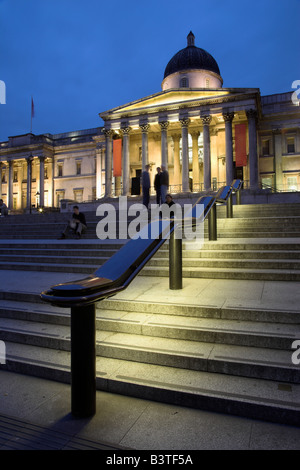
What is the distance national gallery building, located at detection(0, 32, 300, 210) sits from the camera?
3017 centimetres

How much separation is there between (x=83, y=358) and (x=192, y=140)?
3595cm

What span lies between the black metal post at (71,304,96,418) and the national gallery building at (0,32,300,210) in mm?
28024

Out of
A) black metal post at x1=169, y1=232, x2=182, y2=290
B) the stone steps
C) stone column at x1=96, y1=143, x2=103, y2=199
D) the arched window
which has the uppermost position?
the arched window

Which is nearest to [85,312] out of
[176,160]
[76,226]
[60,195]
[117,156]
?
[76,226]

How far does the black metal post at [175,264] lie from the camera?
16.8 ft

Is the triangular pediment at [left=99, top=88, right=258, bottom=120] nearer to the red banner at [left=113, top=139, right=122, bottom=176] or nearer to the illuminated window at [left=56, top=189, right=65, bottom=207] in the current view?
the red banner at [left=113, top=139, right=122, bottom=176]

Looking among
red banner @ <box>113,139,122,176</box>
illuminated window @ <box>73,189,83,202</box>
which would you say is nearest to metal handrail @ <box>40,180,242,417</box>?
red banner @ <box>113,139,122,176</box>

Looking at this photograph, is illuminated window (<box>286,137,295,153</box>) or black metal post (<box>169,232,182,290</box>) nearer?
black metal post (<box>169,232,182,290</box>)

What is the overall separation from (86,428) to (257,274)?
3.89 m

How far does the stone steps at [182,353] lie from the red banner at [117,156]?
29280 mm

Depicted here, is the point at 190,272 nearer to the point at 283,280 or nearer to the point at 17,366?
the point at 283,280
